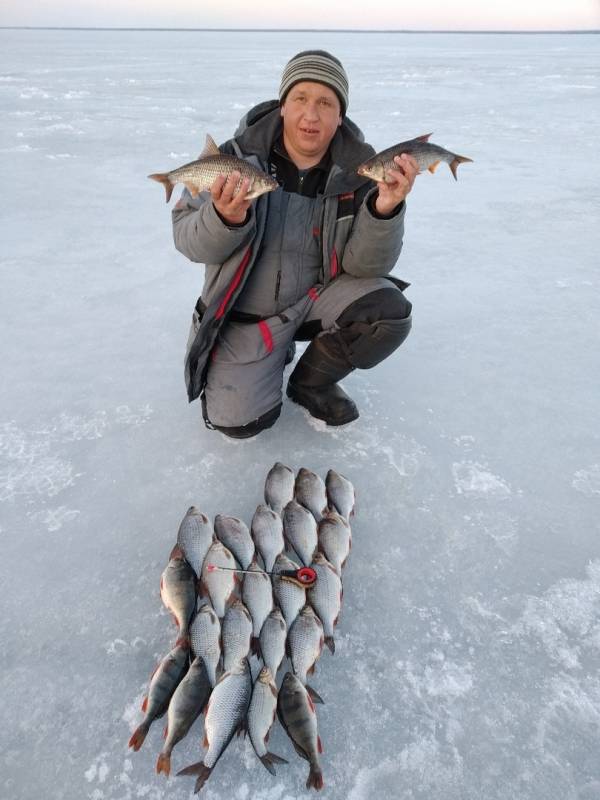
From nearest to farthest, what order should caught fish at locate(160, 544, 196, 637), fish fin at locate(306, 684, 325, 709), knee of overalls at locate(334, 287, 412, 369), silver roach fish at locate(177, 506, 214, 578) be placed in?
fish fin at locate(306, 684, 325, 709), caught fish at locate(160, 544, 196, 637), silver roach fish at locate(177, 506, 214, 578), knee of overalls at locate(334, 287, 412, 369)

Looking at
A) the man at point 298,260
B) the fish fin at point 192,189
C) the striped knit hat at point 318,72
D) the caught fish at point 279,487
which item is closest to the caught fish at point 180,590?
the caught fish at point 279,487

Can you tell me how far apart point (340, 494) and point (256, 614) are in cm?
63

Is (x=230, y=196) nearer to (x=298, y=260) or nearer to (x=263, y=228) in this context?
(x=263, y=228)

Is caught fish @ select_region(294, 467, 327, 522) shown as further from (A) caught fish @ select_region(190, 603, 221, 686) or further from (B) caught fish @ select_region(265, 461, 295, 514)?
(A) caught fish @ select_region(190, 603, 221, 686)

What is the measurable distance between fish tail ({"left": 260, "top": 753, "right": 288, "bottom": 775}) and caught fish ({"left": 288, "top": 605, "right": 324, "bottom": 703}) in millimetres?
196

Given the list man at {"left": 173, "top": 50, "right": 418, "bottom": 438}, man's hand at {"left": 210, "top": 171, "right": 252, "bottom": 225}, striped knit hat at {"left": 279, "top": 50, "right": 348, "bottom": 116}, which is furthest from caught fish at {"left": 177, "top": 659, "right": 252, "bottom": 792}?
striped knit hat at {"left": 279, "top": 50, "right": 348, "bottom": 116}

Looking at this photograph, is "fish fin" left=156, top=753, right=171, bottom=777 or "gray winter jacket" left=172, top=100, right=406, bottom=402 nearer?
"fish fin" left=156, top=753, right=171, bottom=777

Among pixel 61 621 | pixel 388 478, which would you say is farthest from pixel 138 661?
pixel 388 478

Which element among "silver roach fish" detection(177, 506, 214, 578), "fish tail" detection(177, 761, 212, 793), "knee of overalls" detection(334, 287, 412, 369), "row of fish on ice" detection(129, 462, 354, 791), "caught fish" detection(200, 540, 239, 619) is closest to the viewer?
"fish tail" detection(177, 761, 212, 793)

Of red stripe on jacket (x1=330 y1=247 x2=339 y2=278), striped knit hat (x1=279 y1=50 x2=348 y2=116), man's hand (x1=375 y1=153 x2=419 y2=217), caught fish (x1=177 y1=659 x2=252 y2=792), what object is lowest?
caught fish (x1=177 y1=659 x2=252 y2=792)

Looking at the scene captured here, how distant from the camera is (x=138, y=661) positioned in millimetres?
1803

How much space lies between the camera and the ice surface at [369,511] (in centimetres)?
161

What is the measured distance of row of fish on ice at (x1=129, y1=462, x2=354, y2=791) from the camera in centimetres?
157

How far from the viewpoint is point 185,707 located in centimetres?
159
